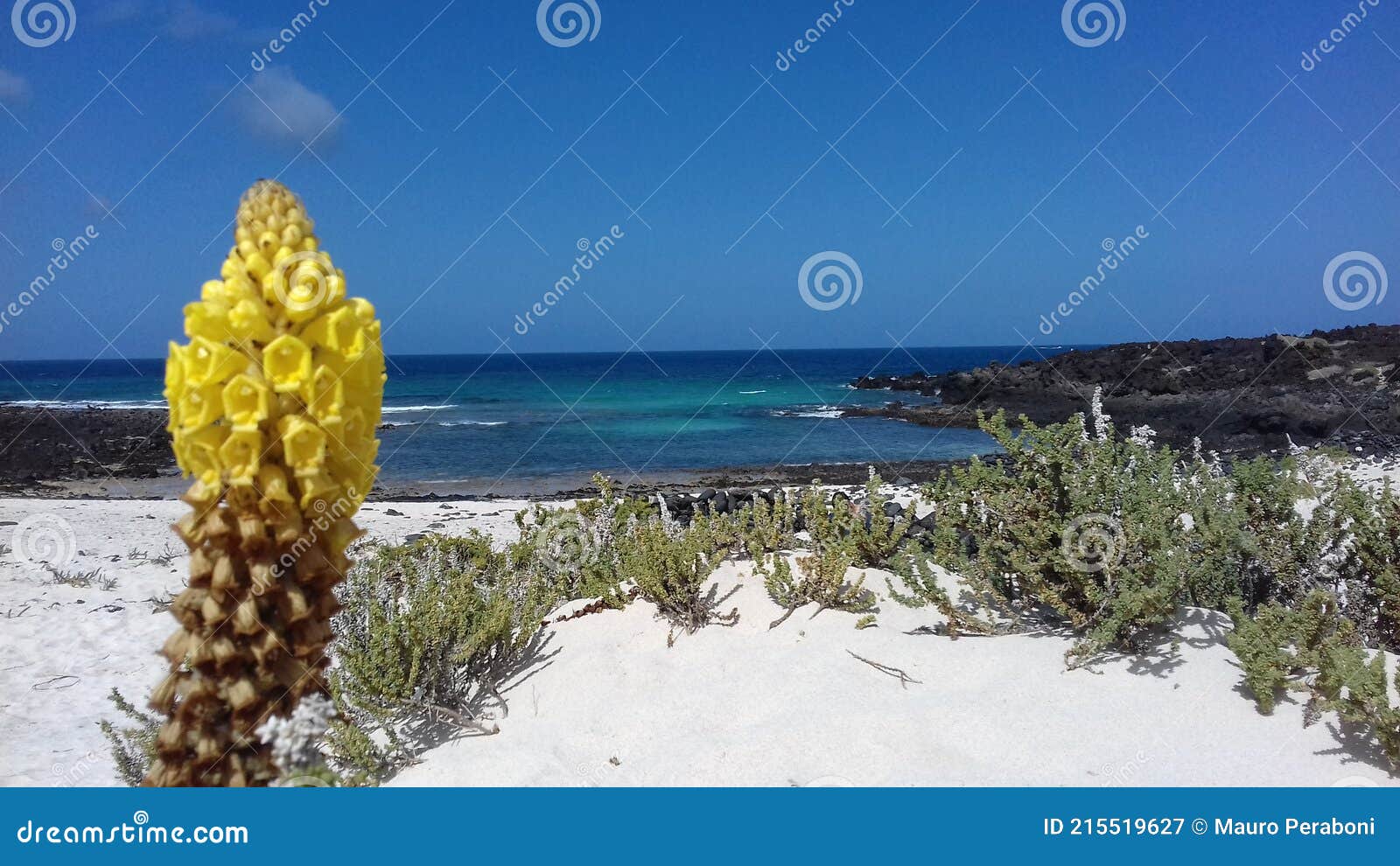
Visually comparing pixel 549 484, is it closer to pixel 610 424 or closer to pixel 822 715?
pixel 610 424

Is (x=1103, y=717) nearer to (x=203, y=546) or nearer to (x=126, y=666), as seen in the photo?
(x=203, y=546)

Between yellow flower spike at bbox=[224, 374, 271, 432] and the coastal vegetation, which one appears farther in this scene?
the coastal vegetation

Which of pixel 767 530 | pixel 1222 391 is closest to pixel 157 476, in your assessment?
pixel 767 530

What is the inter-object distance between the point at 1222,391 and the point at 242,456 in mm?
29413

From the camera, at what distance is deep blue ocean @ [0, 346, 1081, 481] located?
23.3 meters

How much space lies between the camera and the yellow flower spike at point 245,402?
5.97 ft

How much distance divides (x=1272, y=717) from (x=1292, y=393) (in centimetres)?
2267

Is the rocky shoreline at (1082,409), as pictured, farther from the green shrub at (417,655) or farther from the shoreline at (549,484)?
the green shrub at (417,655)

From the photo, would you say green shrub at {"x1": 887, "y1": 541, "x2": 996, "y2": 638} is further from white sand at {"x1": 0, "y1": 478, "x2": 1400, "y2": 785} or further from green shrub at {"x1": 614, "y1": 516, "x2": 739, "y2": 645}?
green shrub at {"x1": 614, "y1": 516, "x2": 739, "y2": 645}

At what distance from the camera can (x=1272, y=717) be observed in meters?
3.66

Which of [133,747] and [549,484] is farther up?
[549,484]

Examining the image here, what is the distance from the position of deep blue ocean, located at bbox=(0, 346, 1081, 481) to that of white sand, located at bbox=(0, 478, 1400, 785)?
16186mm

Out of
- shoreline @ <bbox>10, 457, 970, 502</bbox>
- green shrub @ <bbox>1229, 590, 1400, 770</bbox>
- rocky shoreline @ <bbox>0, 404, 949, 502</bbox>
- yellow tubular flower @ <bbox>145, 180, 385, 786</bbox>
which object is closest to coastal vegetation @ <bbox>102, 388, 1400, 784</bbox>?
green shrub @ <bbox>1229, 590, 1400, 770</bbox>

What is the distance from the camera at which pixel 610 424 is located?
35438mm
